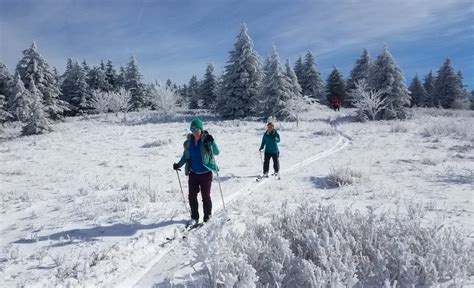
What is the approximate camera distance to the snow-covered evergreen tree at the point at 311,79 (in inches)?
2381

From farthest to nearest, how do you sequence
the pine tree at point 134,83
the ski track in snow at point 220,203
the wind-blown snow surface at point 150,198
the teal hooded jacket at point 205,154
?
the pine tree at point 134,83 → the teal hooded jacket at point 205,154 → the wind-blown snow surface at point 150,198 → the ski track in snow at point 220,203

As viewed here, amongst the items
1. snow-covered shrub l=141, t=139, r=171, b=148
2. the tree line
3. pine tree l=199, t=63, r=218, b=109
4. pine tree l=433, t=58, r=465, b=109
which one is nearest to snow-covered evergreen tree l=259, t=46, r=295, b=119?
the tree line

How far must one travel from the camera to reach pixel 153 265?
14.8 ft

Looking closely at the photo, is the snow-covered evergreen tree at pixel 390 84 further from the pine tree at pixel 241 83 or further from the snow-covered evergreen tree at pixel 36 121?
the snow-covered evergreen tree at pixel 36 121

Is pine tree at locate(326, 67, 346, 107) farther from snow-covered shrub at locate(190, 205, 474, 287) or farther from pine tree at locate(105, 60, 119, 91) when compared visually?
snow-covered shrub at locate(190, 205, 474, 287)

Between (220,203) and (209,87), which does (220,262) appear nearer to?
(220,203)

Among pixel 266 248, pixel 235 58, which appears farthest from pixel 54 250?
pixel 235 58

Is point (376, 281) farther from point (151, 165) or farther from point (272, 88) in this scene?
point (272, 88)

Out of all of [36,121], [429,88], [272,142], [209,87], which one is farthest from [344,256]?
[429,88]

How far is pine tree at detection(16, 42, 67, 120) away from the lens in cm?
4212

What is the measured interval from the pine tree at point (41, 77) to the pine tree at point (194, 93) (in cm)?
2810

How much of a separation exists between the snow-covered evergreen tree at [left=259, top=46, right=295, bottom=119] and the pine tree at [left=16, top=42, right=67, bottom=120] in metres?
27.8

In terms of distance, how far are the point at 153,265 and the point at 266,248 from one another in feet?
5.62

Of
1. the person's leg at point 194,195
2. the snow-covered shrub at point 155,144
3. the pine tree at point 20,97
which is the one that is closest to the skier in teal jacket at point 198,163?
the person's leg at point 194,195
